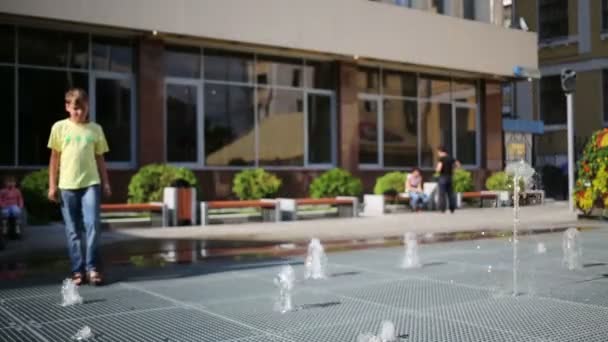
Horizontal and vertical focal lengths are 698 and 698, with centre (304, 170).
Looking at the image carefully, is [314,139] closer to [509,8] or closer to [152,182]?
[152,182]

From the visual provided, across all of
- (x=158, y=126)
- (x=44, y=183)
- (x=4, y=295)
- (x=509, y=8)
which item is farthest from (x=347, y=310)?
(x=509, y=8)

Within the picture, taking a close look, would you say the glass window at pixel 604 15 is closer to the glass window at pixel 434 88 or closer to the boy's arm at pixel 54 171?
the glass window at pixel 434 88

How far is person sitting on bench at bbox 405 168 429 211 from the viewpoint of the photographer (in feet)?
67.1

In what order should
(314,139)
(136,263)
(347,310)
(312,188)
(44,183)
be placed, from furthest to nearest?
(314,139), (312,188), (44,183), (136,263), (347,310)

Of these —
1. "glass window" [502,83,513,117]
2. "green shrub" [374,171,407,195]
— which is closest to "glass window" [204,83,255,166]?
"green shrub" [374,171,407,195]

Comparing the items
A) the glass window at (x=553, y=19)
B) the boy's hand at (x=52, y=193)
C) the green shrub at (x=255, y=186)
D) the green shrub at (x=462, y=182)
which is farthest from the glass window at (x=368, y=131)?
the glass window at (x=553, y=19)

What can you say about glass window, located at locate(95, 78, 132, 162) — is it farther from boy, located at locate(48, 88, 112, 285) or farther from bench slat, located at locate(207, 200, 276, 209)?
boy, located at locate(48, 88, 112, 285)

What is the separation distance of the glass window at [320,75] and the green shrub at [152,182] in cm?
700

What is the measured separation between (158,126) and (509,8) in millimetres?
23216

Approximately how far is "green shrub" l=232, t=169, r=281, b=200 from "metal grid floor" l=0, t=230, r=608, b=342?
32.9 feet

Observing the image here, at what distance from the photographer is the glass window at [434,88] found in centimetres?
2584

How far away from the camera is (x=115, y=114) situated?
62.1 feet

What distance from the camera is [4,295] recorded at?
686 cm

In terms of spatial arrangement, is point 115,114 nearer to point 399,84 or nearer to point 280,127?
point 280,127
